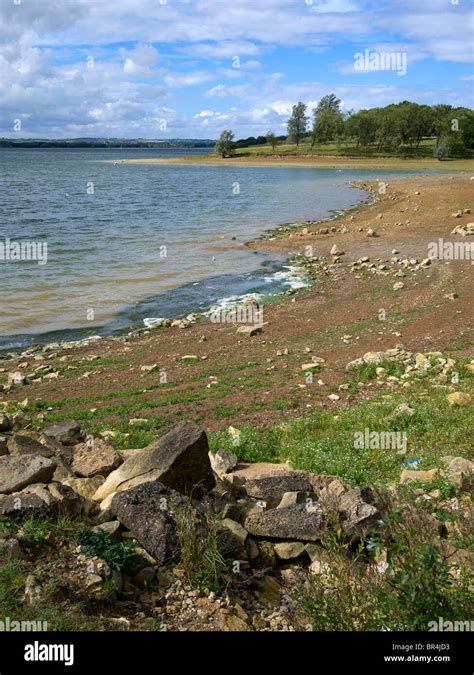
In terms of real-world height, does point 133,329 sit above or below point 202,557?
above

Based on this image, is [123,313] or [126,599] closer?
[126,599]

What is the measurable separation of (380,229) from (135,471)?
37.0 meters

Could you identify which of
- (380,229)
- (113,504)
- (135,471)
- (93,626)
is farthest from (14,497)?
(380,229)

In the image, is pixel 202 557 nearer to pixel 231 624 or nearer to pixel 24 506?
pixel 231 624

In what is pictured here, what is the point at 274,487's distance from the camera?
871cm

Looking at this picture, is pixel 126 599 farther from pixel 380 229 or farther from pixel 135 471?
pixel 380 229

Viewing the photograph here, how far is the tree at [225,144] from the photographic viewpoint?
530 feet

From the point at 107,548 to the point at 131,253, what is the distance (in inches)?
1251

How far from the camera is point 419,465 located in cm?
961

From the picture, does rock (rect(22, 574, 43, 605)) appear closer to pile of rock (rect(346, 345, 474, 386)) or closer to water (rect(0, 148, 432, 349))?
pile of rock (rect(346, 345, 474, 386))

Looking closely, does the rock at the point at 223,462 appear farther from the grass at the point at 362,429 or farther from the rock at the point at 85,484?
the rock at the point at 85,484

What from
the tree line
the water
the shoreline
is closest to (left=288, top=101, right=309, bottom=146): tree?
the tree line

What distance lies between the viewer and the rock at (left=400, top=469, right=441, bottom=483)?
29.0ft

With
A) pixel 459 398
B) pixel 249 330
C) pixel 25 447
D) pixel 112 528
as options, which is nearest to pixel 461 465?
pixel 459 398
